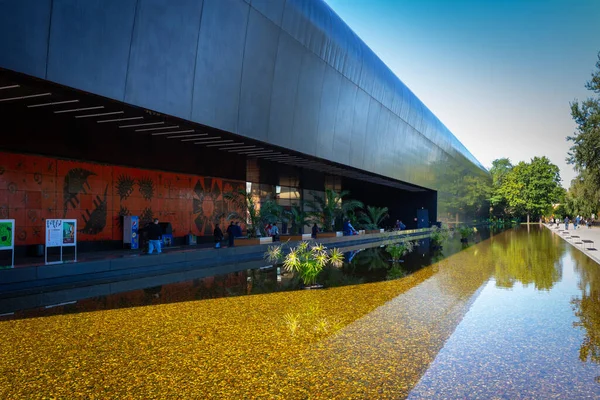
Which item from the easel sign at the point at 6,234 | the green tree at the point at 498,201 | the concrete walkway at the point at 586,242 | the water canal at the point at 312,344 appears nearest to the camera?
the water canal at the point at 312,344

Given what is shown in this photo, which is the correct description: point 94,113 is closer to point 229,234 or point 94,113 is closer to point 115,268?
point 115,268

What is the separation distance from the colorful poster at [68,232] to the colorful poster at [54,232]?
0.38 m

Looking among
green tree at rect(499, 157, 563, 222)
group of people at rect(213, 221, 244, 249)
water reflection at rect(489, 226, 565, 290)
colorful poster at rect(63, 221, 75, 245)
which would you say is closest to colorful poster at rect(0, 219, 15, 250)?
colorful poster at rect(63, 221, 75, 245)

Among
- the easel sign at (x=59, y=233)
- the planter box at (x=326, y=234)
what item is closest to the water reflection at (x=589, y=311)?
the easel sign at (x=59, y=233)

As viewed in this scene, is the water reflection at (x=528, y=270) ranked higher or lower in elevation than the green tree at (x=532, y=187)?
lower

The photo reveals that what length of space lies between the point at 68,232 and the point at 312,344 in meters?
11.1

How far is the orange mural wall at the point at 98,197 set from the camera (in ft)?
52.2

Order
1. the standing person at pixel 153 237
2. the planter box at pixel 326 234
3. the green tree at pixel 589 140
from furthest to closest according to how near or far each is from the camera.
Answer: the green tree at pixel 589 140
the planter box at pixel 326 234
the standing person at pixel 153 237

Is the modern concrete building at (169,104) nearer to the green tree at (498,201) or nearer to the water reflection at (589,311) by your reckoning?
the water reflection at (589,311)

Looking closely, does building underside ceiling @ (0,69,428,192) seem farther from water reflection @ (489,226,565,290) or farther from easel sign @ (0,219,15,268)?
water reflection @ (489,226,565,290)

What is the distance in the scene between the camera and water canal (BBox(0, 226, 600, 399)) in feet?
16.0

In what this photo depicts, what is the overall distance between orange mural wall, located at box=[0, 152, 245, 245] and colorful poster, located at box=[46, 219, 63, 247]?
2982 millimetres

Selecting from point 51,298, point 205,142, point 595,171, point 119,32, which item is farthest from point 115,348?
point 595,171

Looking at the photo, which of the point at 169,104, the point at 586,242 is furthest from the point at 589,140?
the point at 169,104
